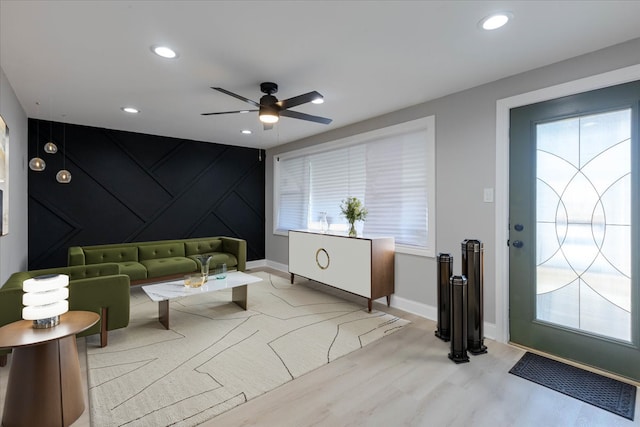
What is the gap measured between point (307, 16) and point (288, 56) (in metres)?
0.56

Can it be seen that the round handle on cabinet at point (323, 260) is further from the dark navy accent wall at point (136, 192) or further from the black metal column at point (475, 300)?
the dark navy accent wall at point (136, 192)

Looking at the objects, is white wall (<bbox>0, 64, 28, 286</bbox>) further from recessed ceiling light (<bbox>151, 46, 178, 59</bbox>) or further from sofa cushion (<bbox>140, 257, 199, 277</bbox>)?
recessed ceiling light (<bbox>151, 46, 178, 59</bbox>)

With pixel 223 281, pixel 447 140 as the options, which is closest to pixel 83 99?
pixel 223 281

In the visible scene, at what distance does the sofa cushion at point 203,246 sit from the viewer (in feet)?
17.5

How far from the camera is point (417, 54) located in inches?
98.0

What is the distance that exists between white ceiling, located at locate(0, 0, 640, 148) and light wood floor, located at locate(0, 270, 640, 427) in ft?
8.26

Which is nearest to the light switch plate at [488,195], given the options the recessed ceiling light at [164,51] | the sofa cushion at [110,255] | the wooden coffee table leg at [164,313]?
the recessed ceiling light at [164,51]

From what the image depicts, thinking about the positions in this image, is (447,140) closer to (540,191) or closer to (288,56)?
(540,191)

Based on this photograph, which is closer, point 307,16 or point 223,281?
point 307,16

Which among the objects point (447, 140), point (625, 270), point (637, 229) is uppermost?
point (447, 140)

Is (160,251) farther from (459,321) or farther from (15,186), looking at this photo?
(459,321)

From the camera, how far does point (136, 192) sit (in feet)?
16.8

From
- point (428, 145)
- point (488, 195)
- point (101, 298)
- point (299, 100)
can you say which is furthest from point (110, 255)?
point (488, 195)

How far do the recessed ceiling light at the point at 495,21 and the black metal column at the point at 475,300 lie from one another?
1.70m
